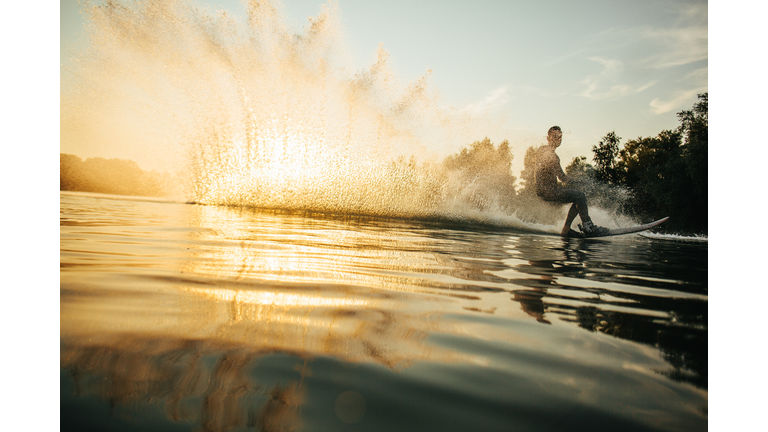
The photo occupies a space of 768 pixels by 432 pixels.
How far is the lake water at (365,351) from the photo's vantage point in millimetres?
654

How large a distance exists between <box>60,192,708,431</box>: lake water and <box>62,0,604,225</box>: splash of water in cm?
734

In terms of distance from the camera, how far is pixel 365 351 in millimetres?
901

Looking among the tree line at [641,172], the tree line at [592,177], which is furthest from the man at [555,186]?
the tree line at [592,177]

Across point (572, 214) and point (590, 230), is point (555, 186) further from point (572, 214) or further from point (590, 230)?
point (590, 230)

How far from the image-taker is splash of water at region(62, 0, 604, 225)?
24.9ft

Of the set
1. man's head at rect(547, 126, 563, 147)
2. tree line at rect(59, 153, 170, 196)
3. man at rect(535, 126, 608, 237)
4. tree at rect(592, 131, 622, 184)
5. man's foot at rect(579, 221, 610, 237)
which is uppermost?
tree at rect(592, 131, 622, 184)

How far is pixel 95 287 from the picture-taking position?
139 centimetres

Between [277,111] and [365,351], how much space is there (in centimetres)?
896

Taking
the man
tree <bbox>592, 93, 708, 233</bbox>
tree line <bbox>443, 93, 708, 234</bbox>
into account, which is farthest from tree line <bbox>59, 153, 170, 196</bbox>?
tree <bbox>592, 93, 708, 233</bbox>

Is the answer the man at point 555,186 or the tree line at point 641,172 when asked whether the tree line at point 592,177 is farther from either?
the man at point 555,186

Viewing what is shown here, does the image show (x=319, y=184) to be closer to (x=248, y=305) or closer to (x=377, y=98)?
(x=377, y=98)

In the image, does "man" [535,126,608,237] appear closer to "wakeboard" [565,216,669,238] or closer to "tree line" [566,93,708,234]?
"wakeboard" [565,216,669,238]
